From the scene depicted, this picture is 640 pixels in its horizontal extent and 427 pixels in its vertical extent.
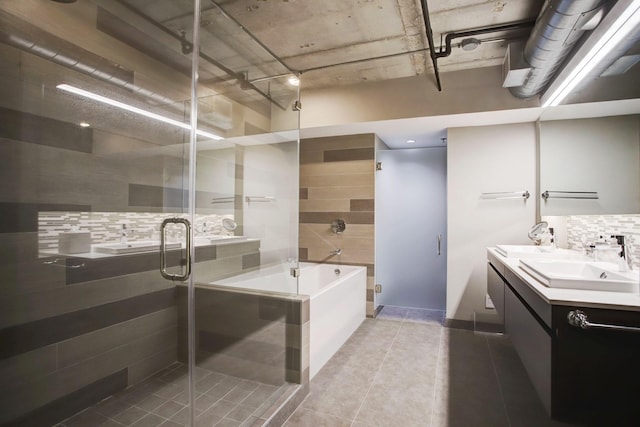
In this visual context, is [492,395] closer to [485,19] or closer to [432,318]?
[432,318]

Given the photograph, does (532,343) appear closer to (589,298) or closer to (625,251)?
(589,298)

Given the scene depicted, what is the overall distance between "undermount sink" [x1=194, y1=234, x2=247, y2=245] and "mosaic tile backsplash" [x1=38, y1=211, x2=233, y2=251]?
24 mm

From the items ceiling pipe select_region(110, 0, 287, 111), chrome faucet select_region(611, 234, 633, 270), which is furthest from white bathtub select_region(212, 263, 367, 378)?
chrome faucet select_region(611, 234, 633, 270)

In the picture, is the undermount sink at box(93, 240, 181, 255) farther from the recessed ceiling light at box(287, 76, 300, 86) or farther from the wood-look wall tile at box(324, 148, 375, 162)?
the wood-look wall tile at box(324, 148, 375, 162)

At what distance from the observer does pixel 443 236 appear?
422 centimetres

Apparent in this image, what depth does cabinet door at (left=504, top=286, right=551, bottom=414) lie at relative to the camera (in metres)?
1.45

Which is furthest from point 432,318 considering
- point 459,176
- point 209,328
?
point 209,328

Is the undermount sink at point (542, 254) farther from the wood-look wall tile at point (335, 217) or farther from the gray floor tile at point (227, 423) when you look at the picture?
the gray floor tile at point (227, 423)

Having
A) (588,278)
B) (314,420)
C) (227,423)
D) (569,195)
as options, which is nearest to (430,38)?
(588,278)

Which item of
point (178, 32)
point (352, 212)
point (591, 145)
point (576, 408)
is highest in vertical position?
point (178, 32)

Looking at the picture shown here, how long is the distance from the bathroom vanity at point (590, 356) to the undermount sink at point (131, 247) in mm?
1933

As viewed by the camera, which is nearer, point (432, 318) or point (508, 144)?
point (508, 144)

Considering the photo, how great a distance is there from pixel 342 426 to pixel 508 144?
3107mm

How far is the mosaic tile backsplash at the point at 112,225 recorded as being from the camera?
144cm
